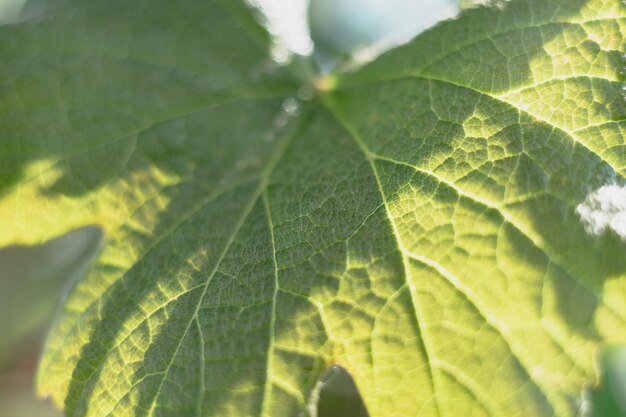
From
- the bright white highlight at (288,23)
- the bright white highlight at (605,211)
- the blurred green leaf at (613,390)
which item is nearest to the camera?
the bright white highlight at (605,211)

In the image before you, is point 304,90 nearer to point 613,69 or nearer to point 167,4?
point 167,4

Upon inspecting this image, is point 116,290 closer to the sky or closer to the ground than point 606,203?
closer to the sky

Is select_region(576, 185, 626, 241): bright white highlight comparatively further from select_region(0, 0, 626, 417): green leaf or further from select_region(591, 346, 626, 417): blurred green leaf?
select_region(591, 346, 626, 417): blurred green leaf

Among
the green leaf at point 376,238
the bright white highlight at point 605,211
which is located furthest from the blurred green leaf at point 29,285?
the bright white highlight at point 605,211

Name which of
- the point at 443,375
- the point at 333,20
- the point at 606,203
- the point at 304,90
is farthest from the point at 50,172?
the point at 333,20

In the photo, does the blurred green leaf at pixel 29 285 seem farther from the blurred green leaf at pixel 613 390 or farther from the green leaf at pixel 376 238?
the blurred green leaf at pixel 613 390
